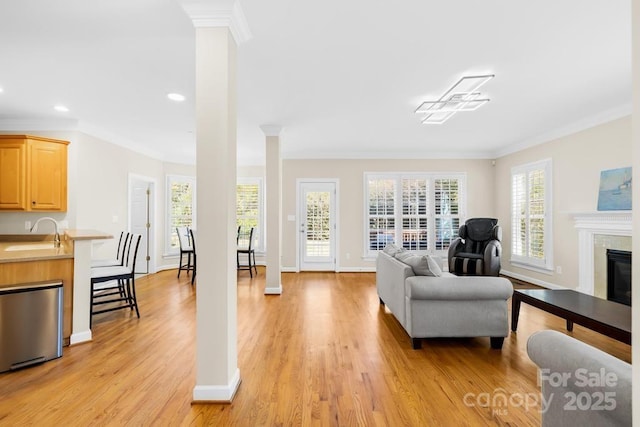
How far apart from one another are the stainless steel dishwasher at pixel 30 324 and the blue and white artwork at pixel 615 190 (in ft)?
20.2

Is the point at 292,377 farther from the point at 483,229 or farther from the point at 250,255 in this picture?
the point at 250,255

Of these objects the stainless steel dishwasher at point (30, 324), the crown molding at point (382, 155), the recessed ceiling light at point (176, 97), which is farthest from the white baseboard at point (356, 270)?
the stainless steel dishwasher at point (30, 324)

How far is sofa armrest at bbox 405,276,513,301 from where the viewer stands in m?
2.70

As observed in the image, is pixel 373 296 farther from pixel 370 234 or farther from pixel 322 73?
pixel 322 73


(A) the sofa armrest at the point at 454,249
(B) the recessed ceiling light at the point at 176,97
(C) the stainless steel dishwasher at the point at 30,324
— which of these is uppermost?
(B) the recessed ceiling light at the point at 176,97

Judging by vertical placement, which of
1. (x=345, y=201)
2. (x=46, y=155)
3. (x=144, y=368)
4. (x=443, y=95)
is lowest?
(x=144, y=368)

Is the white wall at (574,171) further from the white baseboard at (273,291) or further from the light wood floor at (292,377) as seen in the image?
the white baseboard at (273,291)

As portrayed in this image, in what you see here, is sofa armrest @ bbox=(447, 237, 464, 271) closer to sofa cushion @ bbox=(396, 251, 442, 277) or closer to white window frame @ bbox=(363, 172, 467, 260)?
white window frame @ bbox=(363, 172, 467, 260)

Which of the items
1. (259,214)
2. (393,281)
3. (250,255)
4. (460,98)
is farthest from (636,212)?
(259,214)

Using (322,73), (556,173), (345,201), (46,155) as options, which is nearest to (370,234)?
(345,201)

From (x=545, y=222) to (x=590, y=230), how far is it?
0.90 m

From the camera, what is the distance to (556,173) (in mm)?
4852

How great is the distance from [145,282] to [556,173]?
7.18 m

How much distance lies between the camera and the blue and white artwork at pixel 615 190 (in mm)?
3732
